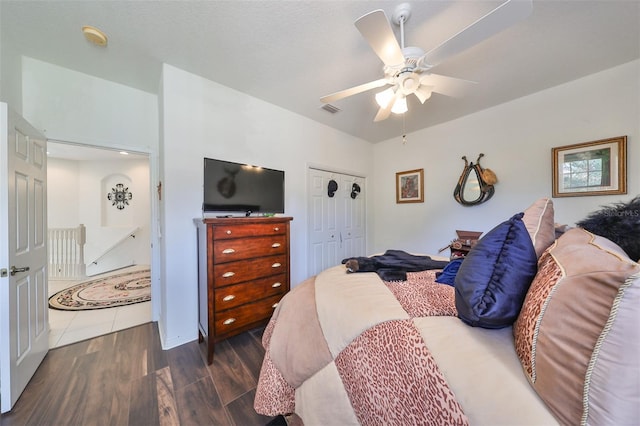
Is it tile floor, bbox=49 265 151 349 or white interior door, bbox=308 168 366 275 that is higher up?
white interior door, bbox=308 168 366 275

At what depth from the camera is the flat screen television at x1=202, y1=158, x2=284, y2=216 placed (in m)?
2.23

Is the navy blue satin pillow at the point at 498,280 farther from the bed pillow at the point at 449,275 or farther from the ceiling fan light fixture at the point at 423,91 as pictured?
the ceiling fan light fixture at the point at 423,91

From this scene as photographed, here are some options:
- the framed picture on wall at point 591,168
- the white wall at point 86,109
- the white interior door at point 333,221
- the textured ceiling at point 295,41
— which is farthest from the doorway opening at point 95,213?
the framed picture on wall at point 591,168

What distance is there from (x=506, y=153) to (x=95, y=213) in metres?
8.12

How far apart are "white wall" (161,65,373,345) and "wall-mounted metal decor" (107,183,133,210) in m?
4.55

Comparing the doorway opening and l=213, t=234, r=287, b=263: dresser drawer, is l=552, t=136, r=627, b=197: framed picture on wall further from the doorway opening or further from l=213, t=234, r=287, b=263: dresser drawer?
the doorway opening

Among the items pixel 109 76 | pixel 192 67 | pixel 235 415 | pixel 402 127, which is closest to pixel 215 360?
pixel 235 415

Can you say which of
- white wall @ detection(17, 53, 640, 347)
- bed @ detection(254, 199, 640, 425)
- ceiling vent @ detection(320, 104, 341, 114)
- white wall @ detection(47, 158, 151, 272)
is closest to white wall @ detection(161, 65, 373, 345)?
white wall @ detection(17, 53, 640, 347)

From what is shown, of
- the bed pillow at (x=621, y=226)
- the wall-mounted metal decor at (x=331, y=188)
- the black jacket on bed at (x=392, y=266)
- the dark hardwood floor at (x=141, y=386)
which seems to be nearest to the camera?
the bed pillow at (x=621, y=226)

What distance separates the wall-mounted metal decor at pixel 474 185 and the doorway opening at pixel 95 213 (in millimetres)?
5930

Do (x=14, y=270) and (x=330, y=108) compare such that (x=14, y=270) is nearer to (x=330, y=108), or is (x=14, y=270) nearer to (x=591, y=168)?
(x=330, y=108)

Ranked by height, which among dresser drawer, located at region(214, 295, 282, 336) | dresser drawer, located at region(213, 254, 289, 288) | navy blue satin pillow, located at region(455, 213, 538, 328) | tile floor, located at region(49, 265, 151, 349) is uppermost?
navy blue satin pillow, located at region(455, 213, 538, 328)

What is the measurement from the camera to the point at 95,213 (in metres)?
5.09

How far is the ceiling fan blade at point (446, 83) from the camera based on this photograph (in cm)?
159
